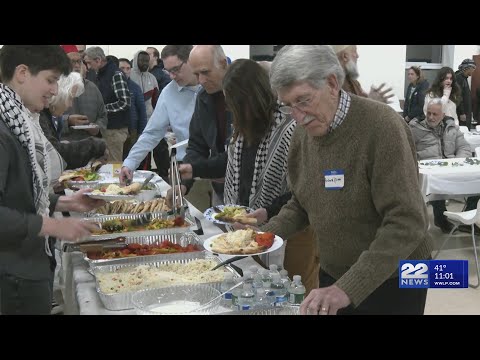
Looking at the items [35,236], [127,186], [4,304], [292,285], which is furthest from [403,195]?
[127,186]

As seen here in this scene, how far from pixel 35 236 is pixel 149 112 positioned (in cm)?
408

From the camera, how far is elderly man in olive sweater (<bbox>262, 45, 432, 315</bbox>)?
1.04 metres

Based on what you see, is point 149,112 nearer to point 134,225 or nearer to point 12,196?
point 134,225

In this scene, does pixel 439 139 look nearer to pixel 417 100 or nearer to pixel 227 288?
pixel 417 100

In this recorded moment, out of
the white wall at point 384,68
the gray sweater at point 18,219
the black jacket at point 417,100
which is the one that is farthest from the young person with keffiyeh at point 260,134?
the white wall at point 384,68

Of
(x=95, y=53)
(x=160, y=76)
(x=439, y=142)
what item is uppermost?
(x=95, y=53)

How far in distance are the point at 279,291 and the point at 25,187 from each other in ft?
2.29

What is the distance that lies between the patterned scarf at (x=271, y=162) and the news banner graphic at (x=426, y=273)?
0.62 meters

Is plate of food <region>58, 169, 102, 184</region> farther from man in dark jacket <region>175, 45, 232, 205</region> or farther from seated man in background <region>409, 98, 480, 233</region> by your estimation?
seated man in background <region>409, 98, 480, 233</region>

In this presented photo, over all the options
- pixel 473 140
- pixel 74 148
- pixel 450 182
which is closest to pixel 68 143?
pixel 74 148

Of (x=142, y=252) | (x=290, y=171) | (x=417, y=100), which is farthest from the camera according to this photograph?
(x=417, y=100)

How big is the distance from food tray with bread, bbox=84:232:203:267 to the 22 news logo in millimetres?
590

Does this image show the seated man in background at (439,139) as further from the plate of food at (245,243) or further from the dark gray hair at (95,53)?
the plate of food at (245,243)

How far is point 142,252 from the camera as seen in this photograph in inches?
60.2
